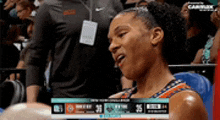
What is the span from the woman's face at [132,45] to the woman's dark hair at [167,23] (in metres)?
0.02

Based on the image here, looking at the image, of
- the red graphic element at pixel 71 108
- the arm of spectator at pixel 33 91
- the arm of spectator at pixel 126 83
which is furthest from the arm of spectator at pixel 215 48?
the arm of spectator at pixel 33 91

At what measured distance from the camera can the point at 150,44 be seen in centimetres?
105

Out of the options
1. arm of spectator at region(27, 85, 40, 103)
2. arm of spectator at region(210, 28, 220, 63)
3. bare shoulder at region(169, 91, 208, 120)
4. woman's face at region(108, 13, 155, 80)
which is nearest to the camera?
bare shoulder at region(169, 91, 208, 120)

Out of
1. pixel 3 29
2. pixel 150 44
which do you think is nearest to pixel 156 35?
pixel 150 44

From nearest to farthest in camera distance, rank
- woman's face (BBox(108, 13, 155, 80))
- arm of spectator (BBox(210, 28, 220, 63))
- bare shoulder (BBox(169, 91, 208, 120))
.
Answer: bare shoulder (BBox(169, 91, 208, 120)) < woman's face (BBox(108, 13, 155, 80)) < arm of spectator (BBox(210, 28, 220, 63))

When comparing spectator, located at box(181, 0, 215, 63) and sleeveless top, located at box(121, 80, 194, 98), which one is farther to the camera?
spectator, located at box(181, 0, 215, 63)

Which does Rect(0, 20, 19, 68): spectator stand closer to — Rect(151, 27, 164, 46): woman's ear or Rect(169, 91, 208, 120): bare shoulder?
Rect(151, 27, 164, 46): woman's ear

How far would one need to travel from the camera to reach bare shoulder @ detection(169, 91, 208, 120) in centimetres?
94

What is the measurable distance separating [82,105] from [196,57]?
0.46 meters

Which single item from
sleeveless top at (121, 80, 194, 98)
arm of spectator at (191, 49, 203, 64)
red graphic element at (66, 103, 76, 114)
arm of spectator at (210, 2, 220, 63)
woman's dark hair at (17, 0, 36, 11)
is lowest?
red graphic element at (66, 103, 76, 114)

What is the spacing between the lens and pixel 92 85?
1.29m

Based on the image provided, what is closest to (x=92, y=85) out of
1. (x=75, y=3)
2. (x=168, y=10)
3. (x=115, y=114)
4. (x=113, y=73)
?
(x=113, y=73)

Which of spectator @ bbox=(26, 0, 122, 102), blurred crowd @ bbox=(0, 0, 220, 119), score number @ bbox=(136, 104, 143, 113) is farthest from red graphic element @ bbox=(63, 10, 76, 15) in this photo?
score number @ bbox=(136, 104, 143, 113)

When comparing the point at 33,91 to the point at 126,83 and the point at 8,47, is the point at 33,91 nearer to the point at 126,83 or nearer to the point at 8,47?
the point at 8,47
